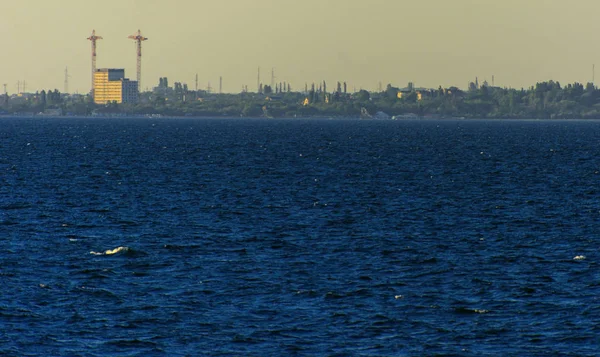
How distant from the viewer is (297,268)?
50562 mm

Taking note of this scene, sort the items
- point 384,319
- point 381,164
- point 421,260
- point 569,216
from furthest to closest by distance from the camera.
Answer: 1. point 381,164
2. point 569,216
3. point 421,260
4. point 384,319

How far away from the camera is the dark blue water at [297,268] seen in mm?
37625

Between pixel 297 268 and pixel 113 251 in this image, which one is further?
pixel 113 251

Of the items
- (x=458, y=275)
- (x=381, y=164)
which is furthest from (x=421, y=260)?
(x=381, y=164)

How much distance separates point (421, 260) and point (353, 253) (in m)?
4.34

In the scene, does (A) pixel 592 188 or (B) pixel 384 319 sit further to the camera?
(A) pixel 592 188

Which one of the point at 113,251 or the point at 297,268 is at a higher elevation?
the point at 113,251

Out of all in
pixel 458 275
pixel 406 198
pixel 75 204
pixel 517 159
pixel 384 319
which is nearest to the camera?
pixel 384 319

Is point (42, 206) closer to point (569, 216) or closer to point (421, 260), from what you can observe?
point (421, 260)

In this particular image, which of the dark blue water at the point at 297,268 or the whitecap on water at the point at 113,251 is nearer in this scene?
the dark blue water at the point at 297,268

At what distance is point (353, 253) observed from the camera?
55.6m

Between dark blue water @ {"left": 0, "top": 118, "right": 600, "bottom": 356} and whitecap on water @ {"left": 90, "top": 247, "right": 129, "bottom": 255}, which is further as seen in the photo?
whitecap on water @ {"left": 90, "top": 247, "right": 129, "bottom": 255}

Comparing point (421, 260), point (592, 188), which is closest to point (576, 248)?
point (421, 260)

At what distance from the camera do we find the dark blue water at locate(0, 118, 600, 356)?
3762 centimetres
